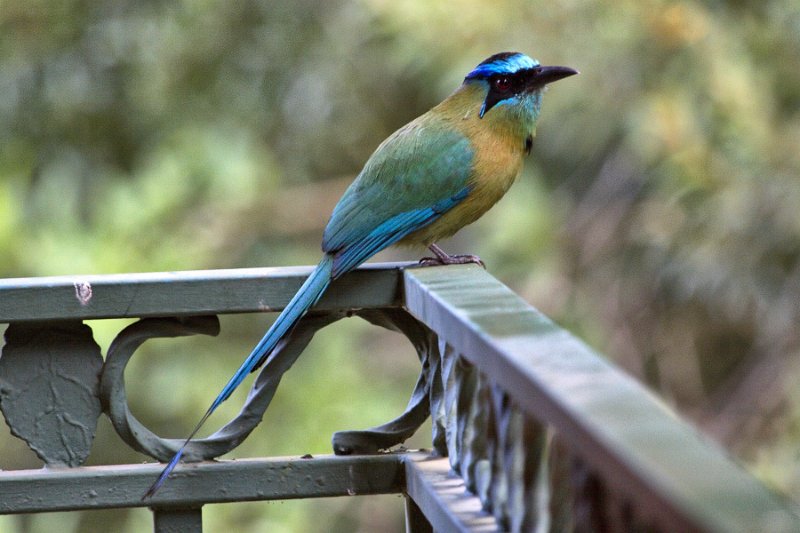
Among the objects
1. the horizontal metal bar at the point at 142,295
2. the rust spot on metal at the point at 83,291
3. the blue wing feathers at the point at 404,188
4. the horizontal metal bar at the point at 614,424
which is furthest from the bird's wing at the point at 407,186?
the horizontal metal bar at the point at 614,424

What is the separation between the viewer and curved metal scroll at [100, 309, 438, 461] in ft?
6.16

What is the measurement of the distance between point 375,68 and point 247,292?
4515 mm

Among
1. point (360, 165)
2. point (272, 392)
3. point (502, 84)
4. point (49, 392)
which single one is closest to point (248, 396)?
point (272, 392)

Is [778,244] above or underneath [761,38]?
underneath

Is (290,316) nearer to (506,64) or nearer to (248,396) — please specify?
(248,396)

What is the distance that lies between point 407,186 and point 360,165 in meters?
3.43

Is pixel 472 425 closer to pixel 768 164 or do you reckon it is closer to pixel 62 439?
pixel 62 439

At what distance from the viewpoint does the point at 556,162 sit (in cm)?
632

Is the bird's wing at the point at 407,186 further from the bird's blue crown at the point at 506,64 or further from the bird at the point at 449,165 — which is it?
the bird's blue crown at the point at 506,64

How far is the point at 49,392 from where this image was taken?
6.16 ft

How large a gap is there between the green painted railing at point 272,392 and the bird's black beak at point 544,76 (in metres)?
1.28

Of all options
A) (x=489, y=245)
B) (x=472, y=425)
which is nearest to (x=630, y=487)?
(x=472, y=425)

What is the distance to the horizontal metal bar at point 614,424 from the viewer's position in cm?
83

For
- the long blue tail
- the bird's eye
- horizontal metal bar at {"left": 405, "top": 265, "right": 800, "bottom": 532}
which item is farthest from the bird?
horizontal metal bar at {"left": 405, "top": 265, "right": 800, "bottom": 532}
